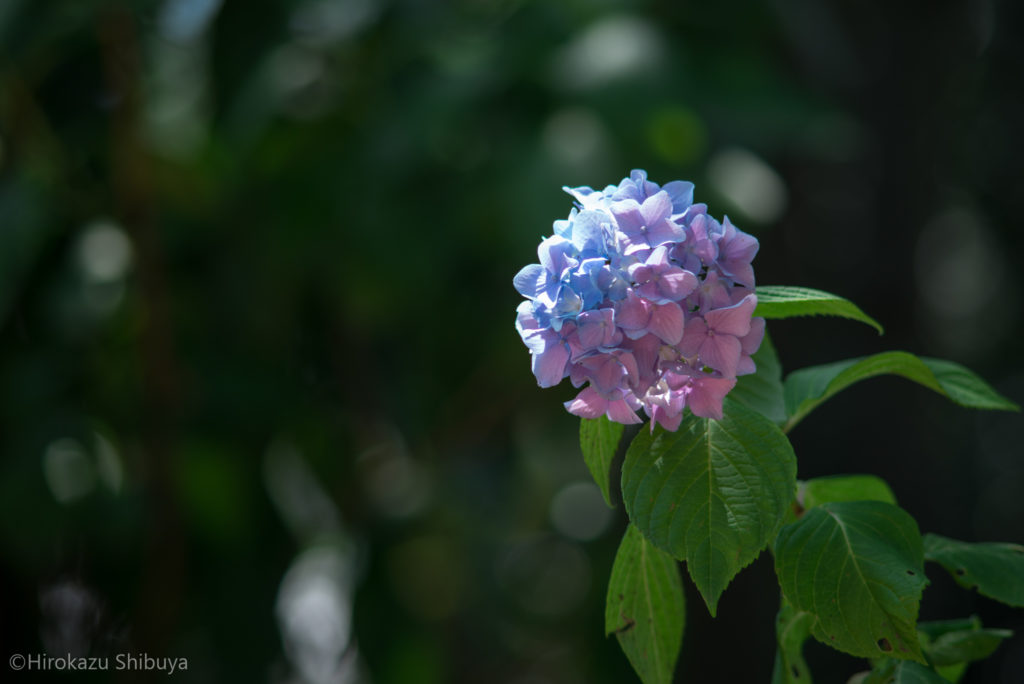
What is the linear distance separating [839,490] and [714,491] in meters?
0.15

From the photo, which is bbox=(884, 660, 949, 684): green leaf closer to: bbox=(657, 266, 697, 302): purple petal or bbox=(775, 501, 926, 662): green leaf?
bbox=(775, 501, 926, 662): green leaf

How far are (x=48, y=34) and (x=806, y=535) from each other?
5.90 ft

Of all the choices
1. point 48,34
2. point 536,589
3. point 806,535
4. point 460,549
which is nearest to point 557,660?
point 536,589

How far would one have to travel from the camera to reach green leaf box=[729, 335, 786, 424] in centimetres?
48

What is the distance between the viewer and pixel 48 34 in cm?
173

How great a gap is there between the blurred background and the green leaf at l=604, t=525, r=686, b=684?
106 cm

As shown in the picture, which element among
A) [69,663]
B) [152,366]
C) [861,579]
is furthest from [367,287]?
[861,579]

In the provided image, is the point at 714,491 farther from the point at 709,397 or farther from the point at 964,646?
the point at 964,646

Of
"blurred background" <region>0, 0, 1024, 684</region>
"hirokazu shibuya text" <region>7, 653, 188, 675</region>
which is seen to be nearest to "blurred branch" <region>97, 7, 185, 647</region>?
"blurred background" <region>0, 0, 1024, 684</region>

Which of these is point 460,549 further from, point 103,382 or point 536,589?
point 103,382

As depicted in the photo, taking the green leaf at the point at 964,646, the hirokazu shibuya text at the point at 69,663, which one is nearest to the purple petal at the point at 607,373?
the green leaf at the point at 964,646

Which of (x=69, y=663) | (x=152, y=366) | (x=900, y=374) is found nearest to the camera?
(x=900, y=374)

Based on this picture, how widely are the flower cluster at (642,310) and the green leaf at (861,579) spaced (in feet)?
0.30

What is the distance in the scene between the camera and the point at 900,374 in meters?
0.51
